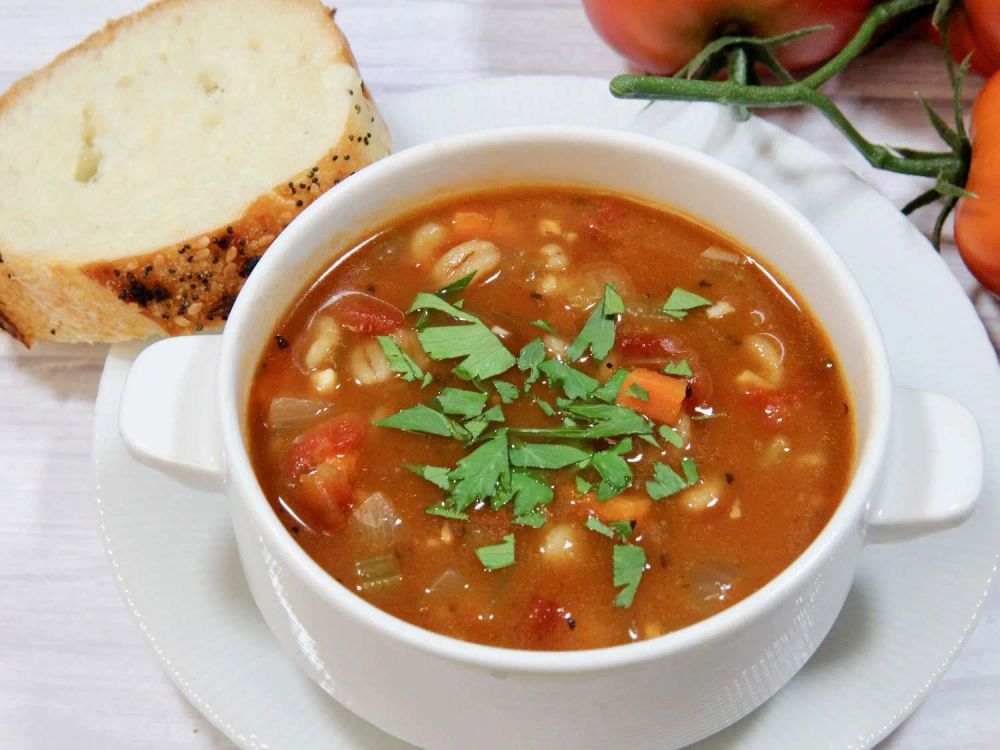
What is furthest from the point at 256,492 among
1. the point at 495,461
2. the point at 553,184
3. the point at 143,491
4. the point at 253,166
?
the point at 253,166

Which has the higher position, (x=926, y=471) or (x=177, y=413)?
(x=177, y=413)

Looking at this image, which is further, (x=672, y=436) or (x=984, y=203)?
(x=984, y=203)

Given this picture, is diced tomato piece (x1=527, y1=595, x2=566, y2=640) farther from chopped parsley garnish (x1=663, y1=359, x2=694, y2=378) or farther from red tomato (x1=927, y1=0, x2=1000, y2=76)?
red tomato (x1=927, y1=0, x2=1000, y2=76)

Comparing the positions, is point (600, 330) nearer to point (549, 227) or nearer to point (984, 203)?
point (549, 227)

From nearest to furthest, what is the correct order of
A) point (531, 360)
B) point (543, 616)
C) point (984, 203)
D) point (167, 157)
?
point (543, 616)
point (531, 360)
point (984, 203)
point (167, 157)

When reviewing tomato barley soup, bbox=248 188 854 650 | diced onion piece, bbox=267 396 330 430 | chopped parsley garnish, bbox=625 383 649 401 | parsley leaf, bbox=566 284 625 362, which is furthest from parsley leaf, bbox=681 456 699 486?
diced onion piece, bbox=267 396 330 430

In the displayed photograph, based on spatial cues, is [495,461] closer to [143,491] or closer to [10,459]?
[143,491]

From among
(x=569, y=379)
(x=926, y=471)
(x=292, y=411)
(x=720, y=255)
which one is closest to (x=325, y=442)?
(x=292, y=411)

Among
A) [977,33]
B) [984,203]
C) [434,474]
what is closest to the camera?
[434,474]
